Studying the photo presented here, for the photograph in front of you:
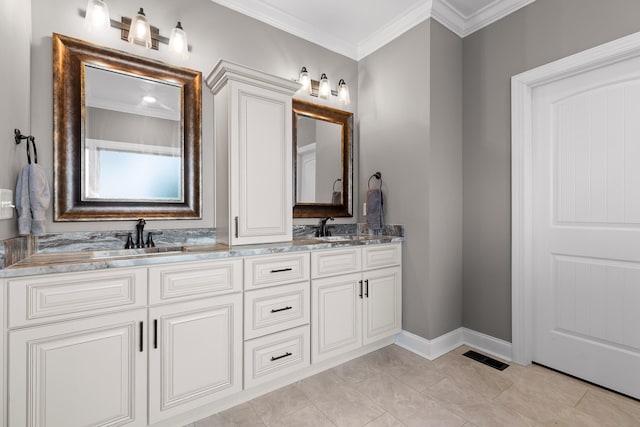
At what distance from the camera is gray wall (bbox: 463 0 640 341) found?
83.9 inches

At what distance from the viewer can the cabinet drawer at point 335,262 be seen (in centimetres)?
209

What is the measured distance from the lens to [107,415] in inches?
55.1

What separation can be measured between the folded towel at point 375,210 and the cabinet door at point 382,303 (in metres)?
0.40

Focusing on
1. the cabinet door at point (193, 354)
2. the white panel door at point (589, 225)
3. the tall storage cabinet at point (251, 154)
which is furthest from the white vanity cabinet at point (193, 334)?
the white panel door at point (589, 225)

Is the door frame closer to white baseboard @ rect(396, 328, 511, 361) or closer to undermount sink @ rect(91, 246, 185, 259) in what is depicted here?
white baseboard @ rect(396, 328, 511, 361)

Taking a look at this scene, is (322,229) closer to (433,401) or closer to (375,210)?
(375,210)

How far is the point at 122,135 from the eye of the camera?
1.92 metres

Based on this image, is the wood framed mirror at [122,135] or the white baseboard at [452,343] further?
the white baseboard at [452,343]

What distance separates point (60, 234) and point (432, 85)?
2.66 metres

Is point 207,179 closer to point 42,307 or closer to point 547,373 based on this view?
point 42,307

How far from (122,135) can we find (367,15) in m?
2.09

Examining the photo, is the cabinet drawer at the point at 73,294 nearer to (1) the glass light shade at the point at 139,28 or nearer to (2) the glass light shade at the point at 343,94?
(1) the glass light shade at the point at 139,28

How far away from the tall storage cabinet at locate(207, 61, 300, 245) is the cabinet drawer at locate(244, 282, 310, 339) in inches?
14.8

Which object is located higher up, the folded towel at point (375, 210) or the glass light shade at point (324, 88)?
the glass light shade at point (324, 88)
